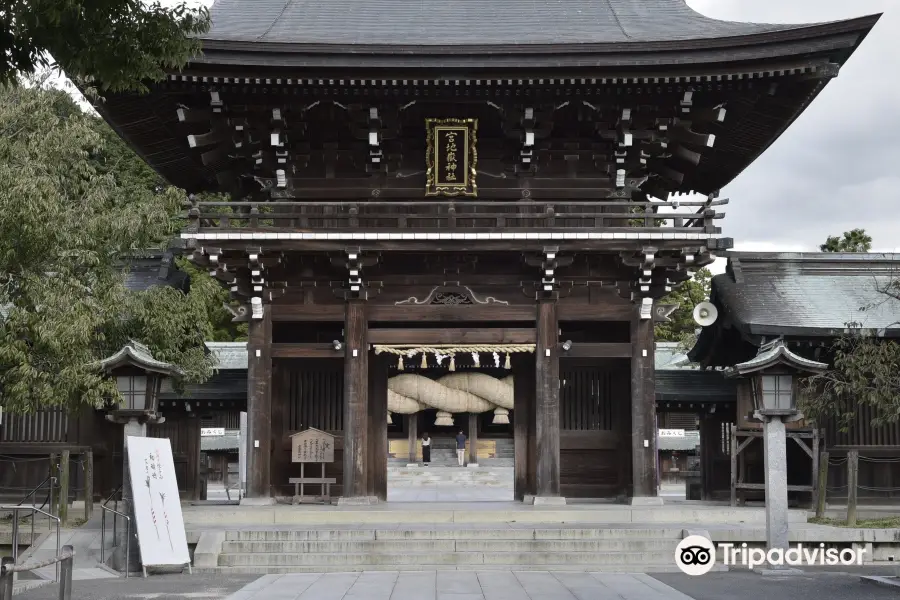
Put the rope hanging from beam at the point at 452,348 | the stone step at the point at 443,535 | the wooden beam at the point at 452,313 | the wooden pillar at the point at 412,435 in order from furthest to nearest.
A: 1. the wooden pillar at the point at 412,435
2. the wooden beam at the point at 452,313
3. the rope hanging from beam at the point at 452,348
4. the stone step at the point at 443,535

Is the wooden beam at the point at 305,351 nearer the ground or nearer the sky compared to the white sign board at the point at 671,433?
nearer the sky

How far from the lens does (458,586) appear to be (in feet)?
42.9

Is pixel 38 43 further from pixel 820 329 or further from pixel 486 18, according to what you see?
pixel 820 329

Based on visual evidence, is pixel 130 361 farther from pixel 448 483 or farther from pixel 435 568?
pixel 448 483

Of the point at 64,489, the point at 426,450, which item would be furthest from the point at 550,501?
the point at 426,450

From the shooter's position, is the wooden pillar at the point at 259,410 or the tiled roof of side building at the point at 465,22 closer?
the wooden pillar at the point at 259,410

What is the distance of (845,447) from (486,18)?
1098 centimetres

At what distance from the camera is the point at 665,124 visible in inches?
758

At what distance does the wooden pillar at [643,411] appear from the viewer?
1912cm

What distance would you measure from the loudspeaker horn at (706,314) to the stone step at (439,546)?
278 inches

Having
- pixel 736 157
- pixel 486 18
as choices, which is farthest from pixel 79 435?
pixel 736 157

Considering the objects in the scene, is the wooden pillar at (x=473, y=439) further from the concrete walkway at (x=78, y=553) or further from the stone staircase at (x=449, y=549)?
the concrete walkway at (x=78, y=553)

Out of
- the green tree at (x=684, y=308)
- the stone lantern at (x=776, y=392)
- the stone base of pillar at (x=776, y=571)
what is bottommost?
the stone base of pillar at (x=776, y=571)

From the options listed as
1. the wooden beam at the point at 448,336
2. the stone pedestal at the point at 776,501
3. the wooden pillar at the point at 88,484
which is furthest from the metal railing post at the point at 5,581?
the wooden beam at the point at 448,336
